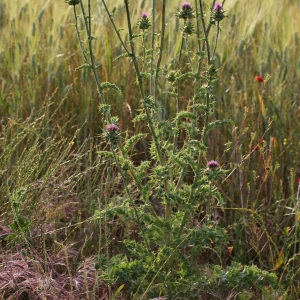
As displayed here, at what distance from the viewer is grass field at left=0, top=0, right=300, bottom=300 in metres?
2.05

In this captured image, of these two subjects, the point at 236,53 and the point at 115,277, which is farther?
the point at 236,53

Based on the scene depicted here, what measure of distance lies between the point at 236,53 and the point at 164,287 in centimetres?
169

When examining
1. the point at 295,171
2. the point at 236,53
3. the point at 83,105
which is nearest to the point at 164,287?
the point at 295,171

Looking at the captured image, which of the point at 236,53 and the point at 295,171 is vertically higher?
the point at 236,53

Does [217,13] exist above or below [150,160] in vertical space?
above

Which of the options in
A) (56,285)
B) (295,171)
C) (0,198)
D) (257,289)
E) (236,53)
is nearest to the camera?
(56,285)

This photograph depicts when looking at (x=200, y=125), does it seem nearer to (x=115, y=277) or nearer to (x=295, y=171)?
(x=295, y=171)

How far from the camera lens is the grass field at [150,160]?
205cm

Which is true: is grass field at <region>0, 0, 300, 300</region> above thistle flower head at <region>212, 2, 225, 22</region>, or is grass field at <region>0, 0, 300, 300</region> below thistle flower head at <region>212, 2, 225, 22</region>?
below

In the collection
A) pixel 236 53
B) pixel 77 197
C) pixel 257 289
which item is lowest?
pixel 257 289

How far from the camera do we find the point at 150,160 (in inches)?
115

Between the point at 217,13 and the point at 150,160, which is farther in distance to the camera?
the point at 150,160

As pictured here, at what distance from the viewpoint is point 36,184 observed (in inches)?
94.3

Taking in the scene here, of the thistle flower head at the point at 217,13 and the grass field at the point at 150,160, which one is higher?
the thistle flower head at the point at 217,13
